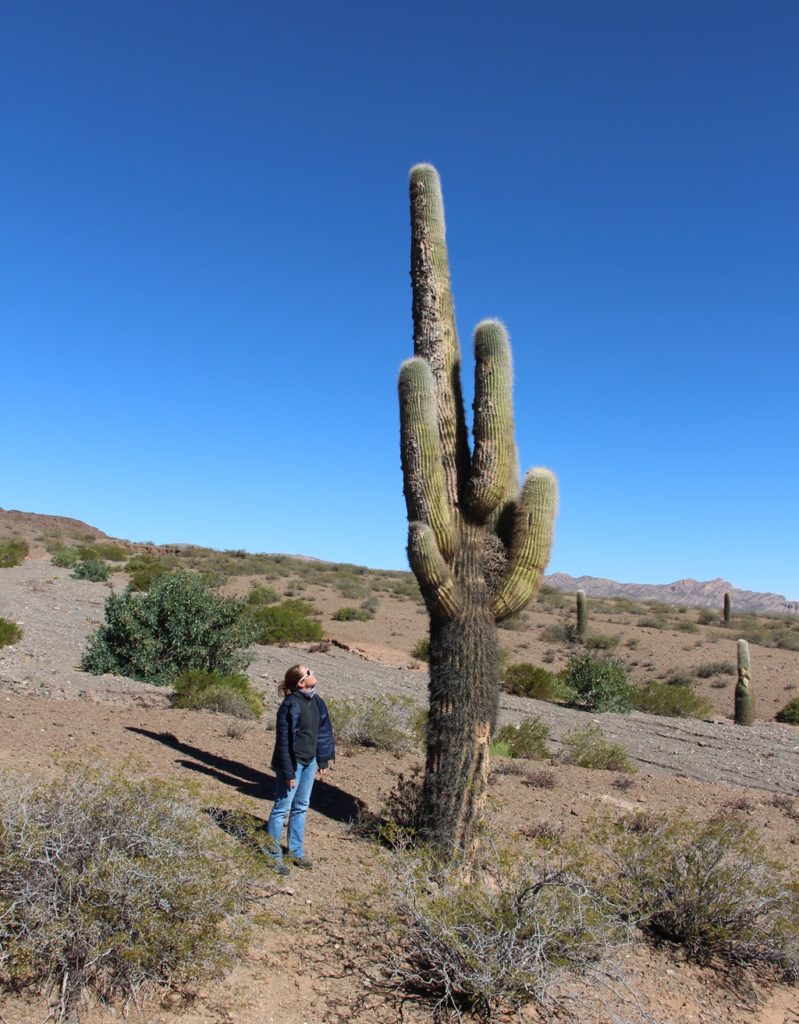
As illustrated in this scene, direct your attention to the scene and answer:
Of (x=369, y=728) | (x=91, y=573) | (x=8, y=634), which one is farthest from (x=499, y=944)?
(x=91, y=573)

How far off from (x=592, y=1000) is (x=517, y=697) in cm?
1485

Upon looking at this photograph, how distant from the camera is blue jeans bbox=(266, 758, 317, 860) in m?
6.01

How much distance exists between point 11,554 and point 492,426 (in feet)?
111

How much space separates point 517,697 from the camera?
1933cm

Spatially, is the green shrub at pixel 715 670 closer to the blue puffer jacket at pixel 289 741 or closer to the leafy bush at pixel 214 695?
the leafy bush at pixel 214 695

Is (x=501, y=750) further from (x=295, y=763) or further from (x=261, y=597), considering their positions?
(x=261, y=597)

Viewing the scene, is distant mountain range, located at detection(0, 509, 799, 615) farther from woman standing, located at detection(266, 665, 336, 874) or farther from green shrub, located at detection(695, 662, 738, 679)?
woman standing, located at detection(266, 665, 336, 874)

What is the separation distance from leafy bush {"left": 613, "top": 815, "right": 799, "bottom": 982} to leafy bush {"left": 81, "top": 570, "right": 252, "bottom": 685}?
9203 mm

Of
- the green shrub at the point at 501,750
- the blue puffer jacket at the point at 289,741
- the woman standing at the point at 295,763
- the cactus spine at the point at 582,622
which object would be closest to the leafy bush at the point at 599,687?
the green shrub at the point at 501,750

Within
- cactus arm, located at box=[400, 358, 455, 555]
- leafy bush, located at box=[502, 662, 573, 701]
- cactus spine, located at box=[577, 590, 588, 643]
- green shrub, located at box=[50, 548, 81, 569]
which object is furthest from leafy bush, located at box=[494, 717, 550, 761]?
green shrub, located at box=[50, 548, 81, 569]

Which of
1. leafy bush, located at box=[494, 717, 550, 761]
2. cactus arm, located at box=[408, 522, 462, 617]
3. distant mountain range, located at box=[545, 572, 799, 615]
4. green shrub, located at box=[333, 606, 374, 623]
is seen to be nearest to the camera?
cactus arm, located at box=[408, 522, 462, 617]

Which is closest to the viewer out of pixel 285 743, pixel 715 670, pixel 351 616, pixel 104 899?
pixel 104 899

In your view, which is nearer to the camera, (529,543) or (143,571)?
(529,543)

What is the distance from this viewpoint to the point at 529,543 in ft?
22.7
